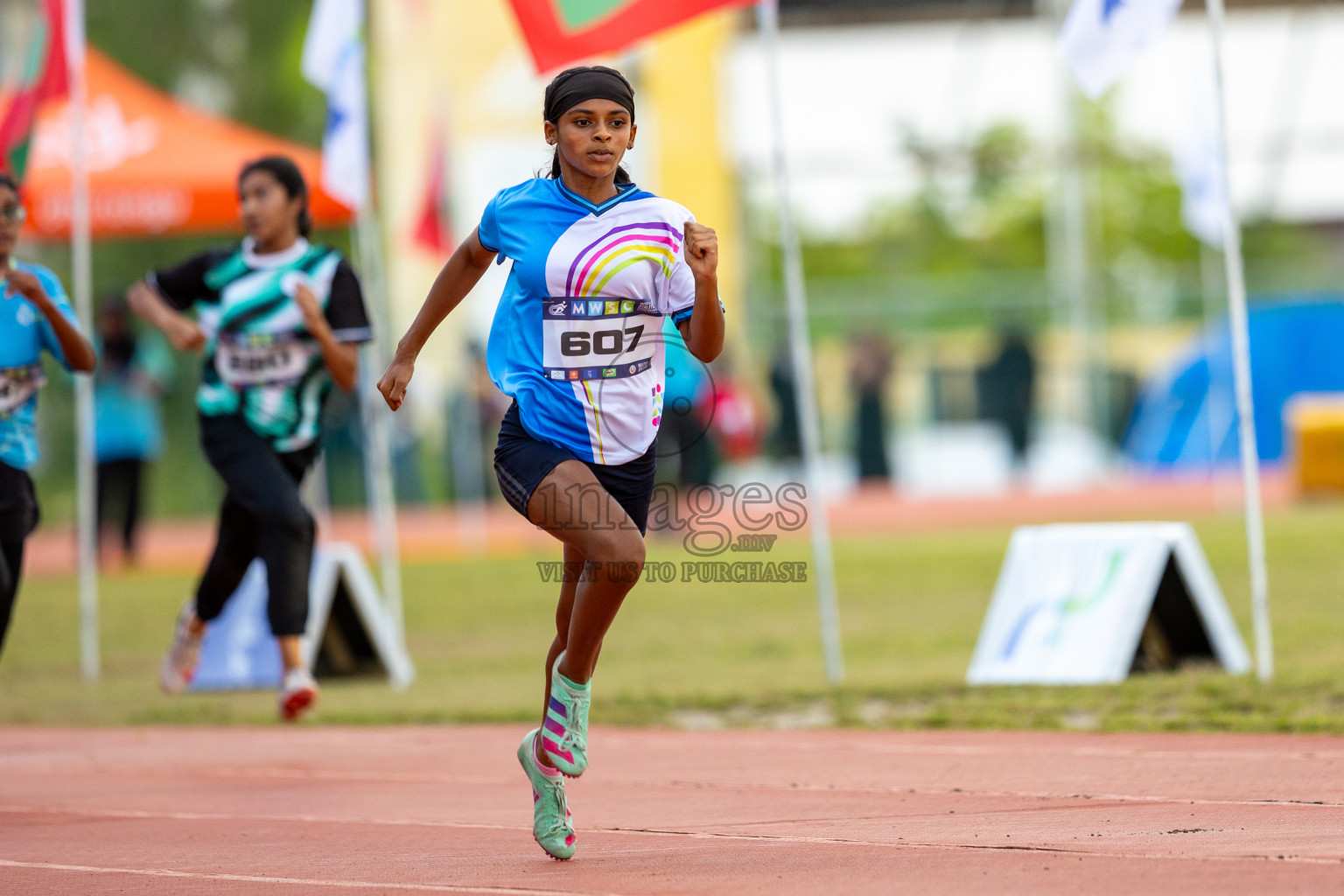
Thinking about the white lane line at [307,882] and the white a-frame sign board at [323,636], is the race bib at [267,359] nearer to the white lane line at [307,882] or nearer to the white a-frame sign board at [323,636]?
the white a-frame sign board at [323,636]

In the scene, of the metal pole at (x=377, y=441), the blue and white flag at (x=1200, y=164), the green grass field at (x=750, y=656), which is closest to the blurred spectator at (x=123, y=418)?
the green grass field at (x=750, y=656)

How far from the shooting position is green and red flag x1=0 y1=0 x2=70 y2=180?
1023cm

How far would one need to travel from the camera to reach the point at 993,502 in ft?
79.8

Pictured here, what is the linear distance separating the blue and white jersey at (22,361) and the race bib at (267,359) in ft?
3.21

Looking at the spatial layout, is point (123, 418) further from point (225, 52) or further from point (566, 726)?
point (225, 52)

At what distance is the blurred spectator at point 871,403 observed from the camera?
26812mm

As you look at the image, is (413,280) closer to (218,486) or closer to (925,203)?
(218,486)

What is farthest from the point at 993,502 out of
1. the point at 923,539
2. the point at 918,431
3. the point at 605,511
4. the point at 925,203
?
the point at 925,203

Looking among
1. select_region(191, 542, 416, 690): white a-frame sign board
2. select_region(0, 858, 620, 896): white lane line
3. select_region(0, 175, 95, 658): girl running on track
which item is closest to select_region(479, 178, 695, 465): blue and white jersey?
select_region(0, 858, 620, 896): white lane line

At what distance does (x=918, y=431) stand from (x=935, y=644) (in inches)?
720

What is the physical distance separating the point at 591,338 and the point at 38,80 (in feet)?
22.4

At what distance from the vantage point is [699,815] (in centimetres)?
561

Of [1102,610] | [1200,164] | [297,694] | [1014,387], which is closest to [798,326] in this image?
[1102,610]

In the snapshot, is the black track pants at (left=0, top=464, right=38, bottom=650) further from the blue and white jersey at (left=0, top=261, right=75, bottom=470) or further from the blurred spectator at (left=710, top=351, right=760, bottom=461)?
the blurred spectator at (left=710, top=351, right=760, bottom=461)
